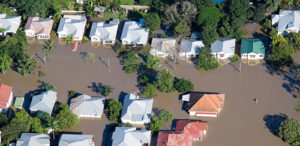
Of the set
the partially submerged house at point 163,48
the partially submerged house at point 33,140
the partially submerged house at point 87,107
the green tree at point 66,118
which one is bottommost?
the partially submerged house at point 33,140

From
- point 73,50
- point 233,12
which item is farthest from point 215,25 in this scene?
point 73,50

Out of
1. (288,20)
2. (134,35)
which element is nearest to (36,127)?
(134,35)

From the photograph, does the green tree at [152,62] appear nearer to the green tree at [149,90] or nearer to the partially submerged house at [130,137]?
the green tree at [149,90]

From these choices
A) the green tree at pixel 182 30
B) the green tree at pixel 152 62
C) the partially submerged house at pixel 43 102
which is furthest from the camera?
the green tree at pixel 182 30

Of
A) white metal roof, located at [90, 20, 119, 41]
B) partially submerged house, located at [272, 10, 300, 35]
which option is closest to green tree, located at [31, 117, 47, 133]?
white metal roof, located at [90, 20, 119, 41]

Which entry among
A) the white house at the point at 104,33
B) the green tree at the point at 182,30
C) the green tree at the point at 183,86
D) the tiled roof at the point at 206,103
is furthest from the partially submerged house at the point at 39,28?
the tiled roof at the point at 206,103

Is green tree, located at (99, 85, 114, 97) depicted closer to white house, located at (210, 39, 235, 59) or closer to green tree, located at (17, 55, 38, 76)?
green tree, located at (17, 55, 38, 76)

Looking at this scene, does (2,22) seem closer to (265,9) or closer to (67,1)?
(67,1)
